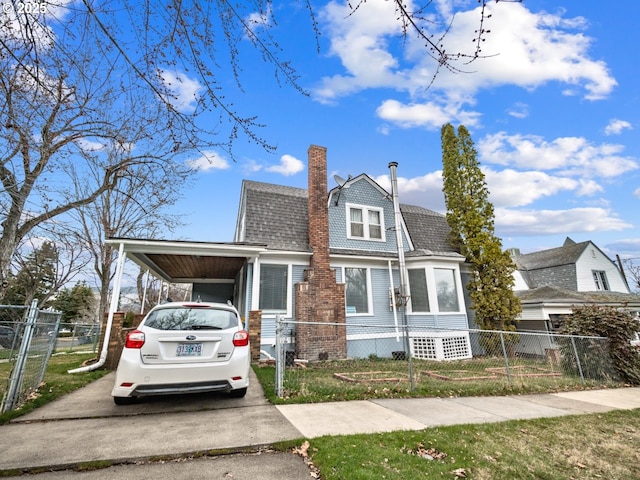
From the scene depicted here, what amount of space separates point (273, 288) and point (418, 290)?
5822mm

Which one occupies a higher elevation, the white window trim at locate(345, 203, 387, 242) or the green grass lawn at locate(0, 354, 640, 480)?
the white window trim at locate(345, 203, 387, 242)

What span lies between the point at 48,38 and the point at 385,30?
10.2ft

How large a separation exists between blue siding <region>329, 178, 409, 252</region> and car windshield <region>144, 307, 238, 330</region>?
7433 millimetres

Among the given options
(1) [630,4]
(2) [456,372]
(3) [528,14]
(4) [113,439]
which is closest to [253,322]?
(4) [113,439]

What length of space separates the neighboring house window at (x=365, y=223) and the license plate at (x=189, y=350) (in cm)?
885

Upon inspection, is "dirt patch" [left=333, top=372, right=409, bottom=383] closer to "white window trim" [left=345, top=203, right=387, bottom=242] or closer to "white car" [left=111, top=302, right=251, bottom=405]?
"white car" [left=111, top=302, right=251, bottom=405]

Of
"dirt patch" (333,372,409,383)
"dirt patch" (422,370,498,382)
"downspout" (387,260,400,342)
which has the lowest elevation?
"dirt patch" (422,370,498,382)

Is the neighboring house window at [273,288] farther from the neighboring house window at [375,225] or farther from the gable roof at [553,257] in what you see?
the gable roof at [553,257]

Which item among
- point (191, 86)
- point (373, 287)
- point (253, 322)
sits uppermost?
point (191, 86)

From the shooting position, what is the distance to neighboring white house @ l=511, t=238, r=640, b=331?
16750 millimetres

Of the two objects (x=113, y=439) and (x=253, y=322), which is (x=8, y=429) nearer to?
(x=113, y=439)

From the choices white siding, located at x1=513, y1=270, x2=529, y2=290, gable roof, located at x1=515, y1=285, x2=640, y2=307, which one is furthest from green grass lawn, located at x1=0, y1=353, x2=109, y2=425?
white siding, located at x1=513, y1=270, x2=529, y2=290

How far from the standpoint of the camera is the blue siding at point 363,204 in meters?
12.1

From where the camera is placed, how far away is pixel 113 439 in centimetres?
321
